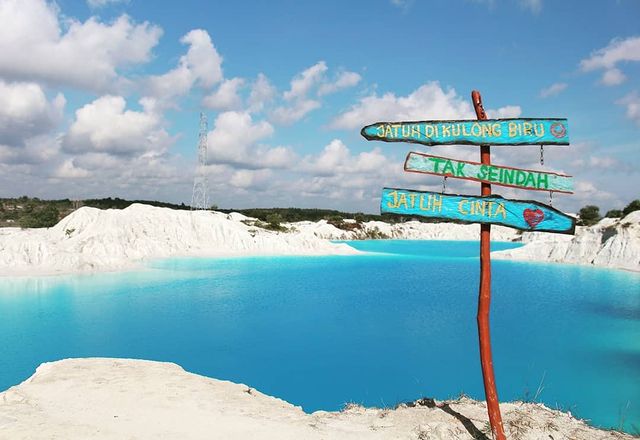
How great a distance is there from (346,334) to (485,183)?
14.1 metres

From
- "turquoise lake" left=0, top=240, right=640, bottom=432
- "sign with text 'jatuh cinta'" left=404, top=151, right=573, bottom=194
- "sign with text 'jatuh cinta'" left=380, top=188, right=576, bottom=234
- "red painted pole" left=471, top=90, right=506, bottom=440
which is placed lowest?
"turquoise lake" left=0, top=240, right=640, bottom=432

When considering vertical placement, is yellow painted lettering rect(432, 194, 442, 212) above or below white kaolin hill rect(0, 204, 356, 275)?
above

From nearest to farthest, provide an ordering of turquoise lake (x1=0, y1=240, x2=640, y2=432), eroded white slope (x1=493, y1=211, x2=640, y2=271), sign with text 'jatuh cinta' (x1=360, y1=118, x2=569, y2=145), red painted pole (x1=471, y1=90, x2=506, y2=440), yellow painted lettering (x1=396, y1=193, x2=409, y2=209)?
red painted pole (x1=471, y1=90, x2=506, y2=440) < sign with text 'jatuh cinta' (x1=360, y1=118, x2=569, y2=145) < yellow painted lettering (x1=396, y1=193, x2=409, y2=209) < turquoise lake (x1=0, y1=240, x2=640, y2=432) < eroded white slope (x1=493, y1=211, x2=640, y2=271)

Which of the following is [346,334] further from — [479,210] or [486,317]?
[479,210]

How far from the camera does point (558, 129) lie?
6973mm

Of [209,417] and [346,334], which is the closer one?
[209,417]

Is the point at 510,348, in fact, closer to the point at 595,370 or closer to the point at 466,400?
the point at 595,370

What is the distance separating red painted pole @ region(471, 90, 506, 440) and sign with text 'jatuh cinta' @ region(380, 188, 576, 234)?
267mm

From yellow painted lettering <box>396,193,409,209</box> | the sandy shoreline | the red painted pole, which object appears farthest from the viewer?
the sandy shoreline

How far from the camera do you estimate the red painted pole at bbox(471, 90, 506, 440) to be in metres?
6.53

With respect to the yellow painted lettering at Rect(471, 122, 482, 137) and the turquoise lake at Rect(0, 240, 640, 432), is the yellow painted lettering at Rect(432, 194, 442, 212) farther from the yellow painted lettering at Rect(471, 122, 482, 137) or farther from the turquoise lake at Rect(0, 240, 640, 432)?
the turquoise lake at Rect(0, 240, 640, 432)

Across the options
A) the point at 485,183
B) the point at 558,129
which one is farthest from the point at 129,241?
the point at 558,129

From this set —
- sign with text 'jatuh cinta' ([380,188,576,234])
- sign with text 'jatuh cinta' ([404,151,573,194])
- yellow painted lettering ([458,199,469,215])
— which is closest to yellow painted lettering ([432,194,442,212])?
sign with text 'jatuh cinta' ([380,188,576,234])

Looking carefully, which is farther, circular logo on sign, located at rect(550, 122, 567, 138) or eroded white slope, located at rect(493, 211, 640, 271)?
eroded white slope, located at rect(493, 211, 640, 271)
